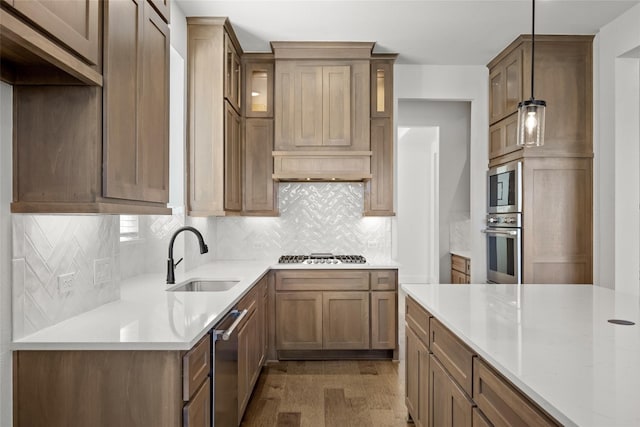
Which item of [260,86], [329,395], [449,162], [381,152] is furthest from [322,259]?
[449,162]

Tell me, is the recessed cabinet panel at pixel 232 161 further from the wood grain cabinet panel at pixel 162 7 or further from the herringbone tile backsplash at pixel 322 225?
the wood grain cabinet panel at pixel 162 7

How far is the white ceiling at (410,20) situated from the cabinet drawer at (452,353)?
7.89 feet

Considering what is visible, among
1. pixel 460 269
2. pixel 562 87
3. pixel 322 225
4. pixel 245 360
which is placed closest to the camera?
pixel 245 360

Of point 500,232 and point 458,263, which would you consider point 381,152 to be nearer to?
point 500,232

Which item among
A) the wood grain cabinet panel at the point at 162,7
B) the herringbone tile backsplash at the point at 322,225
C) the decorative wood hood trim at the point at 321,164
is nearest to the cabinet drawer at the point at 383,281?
the herringbone tile backsplash at the point at 322,225

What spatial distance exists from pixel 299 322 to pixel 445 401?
2.06 metres

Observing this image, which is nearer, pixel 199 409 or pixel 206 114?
pixel 199 409

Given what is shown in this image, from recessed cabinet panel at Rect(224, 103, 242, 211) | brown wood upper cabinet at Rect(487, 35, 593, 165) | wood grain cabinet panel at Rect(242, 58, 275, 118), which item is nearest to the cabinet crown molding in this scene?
wood grain cabinet panel at Rect(242, 58, 275, 118)

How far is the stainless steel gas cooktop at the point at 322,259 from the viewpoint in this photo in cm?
395

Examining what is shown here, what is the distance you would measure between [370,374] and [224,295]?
184cm

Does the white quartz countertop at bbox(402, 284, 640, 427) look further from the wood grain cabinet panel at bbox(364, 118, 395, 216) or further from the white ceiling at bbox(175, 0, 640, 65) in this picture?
the white ceiling at bbox(175, 0, 640, 65)

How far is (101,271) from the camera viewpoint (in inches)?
78.4

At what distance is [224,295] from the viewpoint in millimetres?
2303

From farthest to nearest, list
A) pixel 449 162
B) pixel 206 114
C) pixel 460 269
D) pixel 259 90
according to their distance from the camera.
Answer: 1. pixel 449 162
2. pixel 460 269
3. pixel 259 90
4. pixel 206 114
